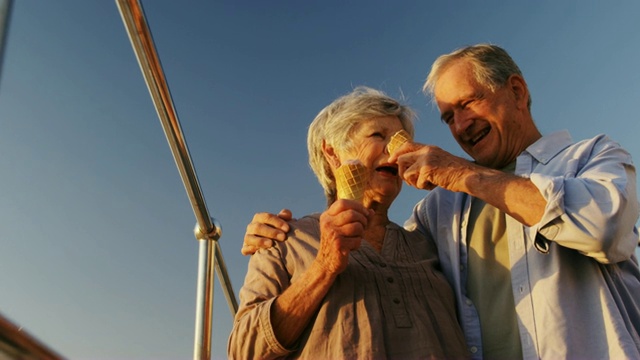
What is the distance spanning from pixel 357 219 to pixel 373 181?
0.70 m

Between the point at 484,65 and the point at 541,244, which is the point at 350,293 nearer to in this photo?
the point at 541,244

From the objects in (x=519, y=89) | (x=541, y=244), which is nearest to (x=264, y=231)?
(x=541, y=244)

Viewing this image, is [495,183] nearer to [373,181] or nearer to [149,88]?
[373,181]

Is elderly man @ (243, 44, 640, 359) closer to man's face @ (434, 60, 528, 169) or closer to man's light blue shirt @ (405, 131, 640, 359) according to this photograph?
man's light blue shirt @ (405, 131, 640, 359)

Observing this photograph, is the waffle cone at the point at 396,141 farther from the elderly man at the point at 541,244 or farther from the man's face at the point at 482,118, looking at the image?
the man's face at the point at 482,118

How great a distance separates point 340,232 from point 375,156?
2.35 ft

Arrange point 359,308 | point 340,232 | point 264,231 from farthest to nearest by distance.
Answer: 1. point 264,231
2. point 359,308
3. point 340,232

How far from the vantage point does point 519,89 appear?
302 centimetres

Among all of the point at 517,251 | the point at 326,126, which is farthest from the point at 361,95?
the point at 517,251

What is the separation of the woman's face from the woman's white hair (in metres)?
0.03

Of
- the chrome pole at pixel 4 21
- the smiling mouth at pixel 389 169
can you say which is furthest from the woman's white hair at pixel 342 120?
the chrome pole at pixel 4 21

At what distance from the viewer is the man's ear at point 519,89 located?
2975mm

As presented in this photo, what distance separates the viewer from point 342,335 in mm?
1903

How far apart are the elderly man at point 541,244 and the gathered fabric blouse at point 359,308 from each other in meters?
0.12
